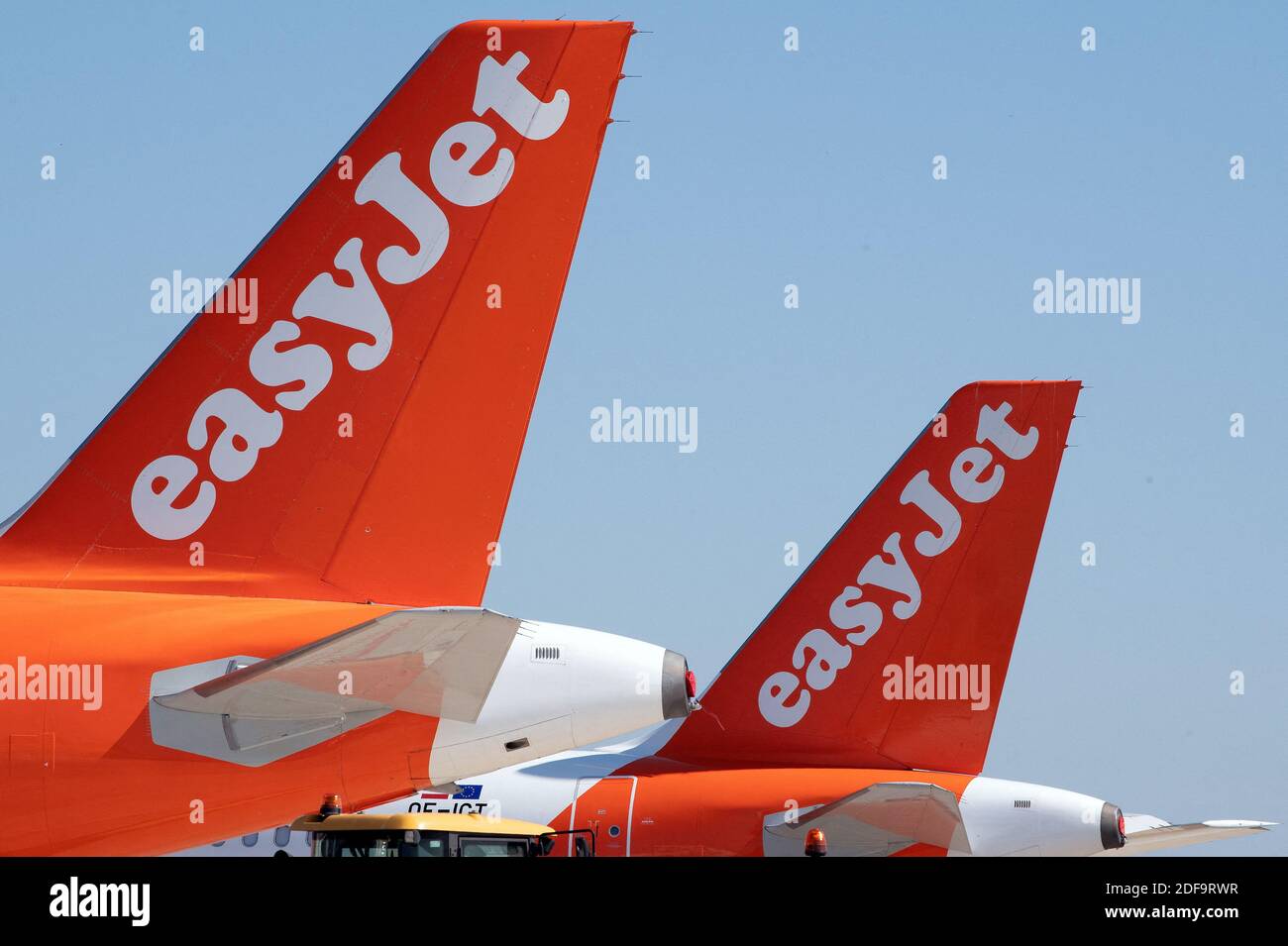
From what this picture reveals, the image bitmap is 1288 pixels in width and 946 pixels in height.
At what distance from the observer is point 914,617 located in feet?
80.5

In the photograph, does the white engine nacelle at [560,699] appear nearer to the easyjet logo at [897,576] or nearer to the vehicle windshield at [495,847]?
the vehicle windshield at [495,847]

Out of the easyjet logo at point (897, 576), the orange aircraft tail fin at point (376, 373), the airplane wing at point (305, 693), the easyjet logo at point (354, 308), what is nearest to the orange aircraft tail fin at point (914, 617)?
the easyjet logo at point (897, 576)

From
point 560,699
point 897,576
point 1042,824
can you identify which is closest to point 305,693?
point 560,699

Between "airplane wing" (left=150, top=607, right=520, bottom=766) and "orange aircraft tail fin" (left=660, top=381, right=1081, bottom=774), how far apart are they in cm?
1448

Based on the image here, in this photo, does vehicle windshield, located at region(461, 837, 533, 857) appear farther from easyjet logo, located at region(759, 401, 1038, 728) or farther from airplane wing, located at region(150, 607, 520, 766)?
easyjet logo, located at region(759, 401, 1038, 728)

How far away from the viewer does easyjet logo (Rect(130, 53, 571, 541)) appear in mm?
10812

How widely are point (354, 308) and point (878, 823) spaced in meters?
12.6

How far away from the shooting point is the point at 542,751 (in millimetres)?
10344

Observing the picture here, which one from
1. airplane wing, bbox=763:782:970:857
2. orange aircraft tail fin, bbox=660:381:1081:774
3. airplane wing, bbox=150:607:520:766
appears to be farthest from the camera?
orange aircraft tail fin, bbox=660:381:1081:774

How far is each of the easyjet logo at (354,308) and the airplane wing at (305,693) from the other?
1492mm

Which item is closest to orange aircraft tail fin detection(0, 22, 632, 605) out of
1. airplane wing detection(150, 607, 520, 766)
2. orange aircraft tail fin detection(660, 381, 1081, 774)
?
airplane wing detection(150, 607, 520, 766)

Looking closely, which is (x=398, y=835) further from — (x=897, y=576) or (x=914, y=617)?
(x=897, y=576)
